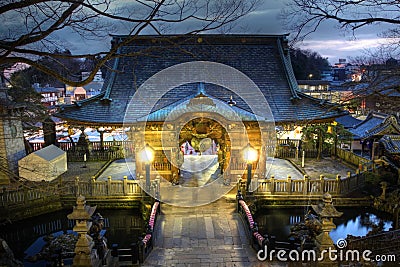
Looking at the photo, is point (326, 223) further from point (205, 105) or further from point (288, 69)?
point (288, 69)

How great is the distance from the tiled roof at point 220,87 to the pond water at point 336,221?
4484 mm

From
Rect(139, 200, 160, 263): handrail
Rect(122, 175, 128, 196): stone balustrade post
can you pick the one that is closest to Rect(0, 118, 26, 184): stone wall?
Rect(122, 175, 128, 196): stone balustrade post

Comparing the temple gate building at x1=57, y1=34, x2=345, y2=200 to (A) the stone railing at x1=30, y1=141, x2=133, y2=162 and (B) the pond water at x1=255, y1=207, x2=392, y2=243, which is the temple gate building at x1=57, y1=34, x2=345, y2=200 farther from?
(A) the stone railing at x1=30, y1=141, x2=133, y2=162

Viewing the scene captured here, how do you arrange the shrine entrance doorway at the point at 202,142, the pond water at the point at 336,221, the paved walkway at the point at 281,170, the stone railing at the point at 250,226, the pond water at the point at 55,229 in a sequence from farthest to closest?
1. the paved walkway at the point at 281,170
2. the shrine entrance doorway at the point at 202,142
3. the pond water at the point at 336,221
4. the pond water at the point at 55,229
5. the stone railing at the point at 250,226

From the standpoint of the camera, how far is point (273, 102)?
16.7 meters

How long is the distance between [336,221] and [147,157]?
29.9 ft

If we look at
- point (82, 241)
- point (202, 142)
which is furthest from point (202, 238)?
point (202, 142)

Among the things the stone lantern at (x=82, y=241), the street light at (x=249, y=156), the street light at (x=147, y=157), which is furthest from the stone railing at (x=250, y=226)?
the stone lantern at (x=82, y=241)

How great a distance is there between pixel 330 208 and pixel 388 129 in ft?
53.3

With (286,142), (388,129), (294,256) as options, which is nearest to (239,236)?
(294,256)

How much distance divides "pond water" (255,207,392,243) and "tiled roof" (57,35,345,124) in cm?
448

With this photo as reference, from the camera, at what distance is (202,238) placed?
1141 centimetres

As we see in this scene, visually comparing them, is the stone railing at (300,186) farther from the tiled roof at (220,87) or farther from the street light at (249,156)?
the tiled roof at (220,87)

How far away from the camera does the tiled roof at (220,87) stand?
15508mm
